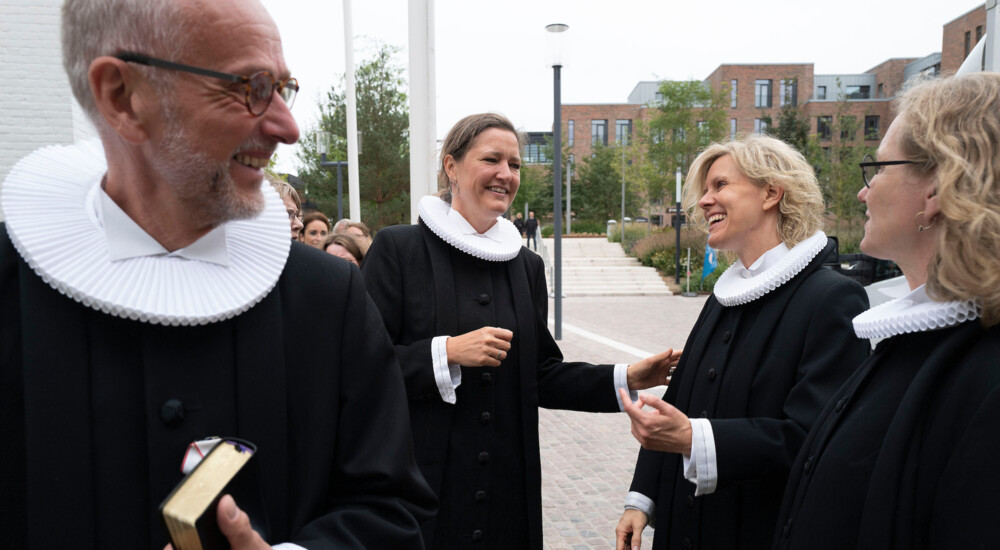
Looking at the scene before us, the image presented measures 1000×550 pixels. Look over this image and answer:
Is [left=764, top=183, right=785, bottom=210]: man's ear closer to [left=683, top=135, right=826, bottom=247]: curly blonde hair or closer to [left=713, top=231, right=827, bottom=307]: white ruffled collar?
[left=683, top=135, right=826, bottom=247]: curly blonde hair

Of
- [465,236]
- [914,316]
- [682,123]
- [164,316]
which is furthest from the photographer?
[682,123]

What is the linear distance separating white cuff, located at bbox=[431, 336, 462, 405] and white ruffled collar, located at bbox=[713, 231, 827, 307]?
987mm

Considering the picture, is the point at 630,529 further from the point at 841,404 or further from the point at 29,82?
the point at 29,82

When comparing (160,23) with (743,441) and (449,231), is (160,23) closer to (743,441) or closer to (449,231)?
(449,231)

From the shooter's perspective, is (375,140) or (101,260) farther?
(375,140)

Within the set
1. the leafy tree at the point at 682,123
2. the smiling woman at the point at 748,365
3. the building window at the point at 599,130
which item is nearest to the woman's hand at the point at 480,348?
the smiling woman at the point at 748,365

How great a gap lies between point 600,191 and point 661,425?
49.8m

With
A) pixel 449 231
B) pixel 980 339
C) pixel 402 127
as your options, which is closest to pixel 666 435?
pixel 980 339

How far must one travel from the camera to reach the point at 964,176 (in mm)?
1354

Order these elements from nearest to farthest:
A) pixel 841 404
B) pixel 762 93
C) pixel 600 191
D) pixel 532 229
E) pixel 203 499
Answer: pixel 203 499, pixel 841 404, pixel 532 229, pixel 600 191, pixel 762 93

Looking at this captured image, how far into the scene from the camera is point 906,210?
1.51 metres

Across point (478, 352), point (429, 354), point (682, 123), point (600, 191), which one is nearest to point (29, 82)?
point (429, 354)

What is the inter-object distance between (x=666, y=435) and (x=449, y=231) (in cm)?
115

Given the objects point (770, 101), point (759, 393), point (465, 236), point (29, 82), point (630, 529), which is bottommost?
point (630, 529)
